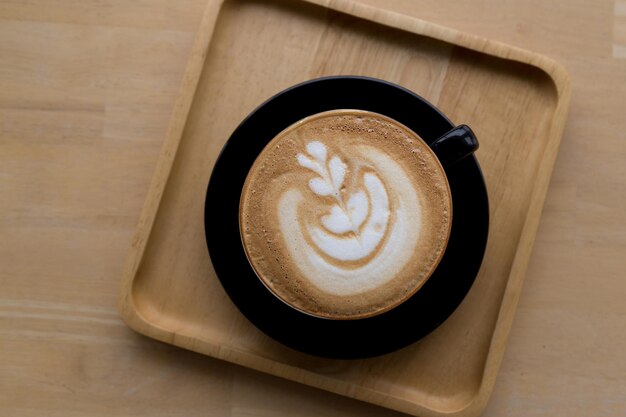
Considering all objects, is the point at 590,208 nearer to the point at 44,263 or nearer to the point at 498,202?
the point at 498,202

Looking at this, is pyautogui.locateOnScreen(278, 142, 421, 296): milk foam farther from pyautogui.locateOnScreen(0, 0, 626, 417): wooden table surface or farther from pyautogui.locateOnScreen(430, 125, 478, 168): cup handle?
pyautogui.locateOnScreen(0, 0, 626, 417): wooden table surface

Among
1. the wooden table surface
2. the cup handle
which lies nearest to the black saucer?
the cup handle

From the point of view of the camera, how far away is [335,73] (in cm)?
100

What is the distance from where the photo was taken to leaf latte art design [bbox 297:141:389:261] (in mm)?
833

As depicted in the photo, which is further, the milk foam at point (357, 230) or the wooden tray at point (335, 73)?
the wooden tray at point (335, 73)

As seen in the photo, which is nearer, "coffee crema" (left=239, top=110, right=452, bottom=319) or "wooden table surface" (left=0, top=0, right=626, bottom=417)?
"coffee crema" (left=239, top=110, right=452, bottom=319)

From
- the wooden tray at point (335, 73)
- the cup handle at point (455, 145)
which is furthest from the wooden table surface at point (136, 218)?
the cup handle at point (455, 145)

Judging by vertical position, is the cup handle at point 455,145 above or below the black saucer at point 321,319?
above

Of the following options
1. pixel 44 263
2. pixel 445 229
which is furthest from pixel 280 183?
pixel 44 263

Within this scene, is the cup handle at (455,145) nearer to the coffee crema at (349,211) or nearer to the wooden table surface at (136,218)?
the coffee crema at (349,211)

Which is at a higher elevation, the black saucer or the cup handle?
the cup handle

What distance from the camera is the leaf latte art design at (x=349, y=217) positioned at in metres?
0.83

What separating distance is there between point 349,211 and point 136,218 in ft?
1.34

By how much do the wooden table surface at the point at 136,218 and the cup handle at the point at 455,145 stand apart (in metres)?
0.25
